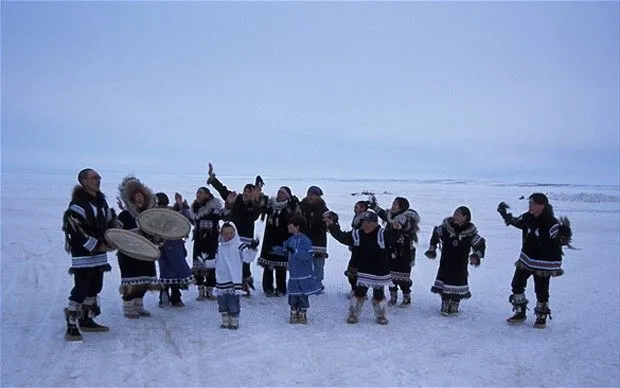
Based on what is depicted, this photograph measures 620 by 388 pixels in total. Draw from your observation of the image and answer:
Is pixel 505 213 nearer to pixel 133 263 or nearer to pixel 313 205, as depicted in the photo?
pixel 313 205

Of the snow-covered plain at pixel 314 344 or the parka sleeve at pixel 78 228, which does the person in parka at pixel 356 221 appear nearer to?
the snow-covered plain at pixel 314 344

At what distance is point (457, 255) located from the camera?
7820 millimetres

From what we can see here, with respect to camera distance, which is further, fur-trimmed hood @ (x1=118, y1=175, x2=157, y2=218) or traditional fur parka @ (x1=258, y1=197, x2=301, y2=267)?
traditional fur parka @ (x1=258, y1=197, x2=301, y2=267)

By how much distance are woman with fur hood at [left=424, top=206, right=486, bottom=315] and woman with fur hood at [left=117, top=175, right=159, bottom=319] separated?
4.64 m

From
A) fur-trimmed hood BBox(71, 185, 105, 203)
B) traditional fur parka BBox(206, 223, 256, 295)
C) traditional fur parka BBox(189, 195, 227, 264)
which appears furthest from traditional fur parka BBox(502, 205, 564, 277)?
fur-trimmed hood BBox(71, 185, 105, 203)

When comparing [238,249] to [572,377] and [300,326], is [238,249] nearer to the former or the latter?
[300,326]

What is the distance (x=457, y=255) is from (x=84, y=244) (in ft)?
18.5

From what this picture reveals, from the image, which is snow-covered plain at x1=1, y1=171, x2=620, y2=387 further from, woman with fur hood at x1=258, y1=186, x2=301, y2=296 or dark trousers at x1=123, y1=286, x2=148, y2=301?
woman with fur hood at x1=258, y1=186, x2=301, y2=296

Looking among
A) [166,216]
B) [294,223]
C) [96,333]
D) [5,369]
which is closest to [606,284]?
[294,223]

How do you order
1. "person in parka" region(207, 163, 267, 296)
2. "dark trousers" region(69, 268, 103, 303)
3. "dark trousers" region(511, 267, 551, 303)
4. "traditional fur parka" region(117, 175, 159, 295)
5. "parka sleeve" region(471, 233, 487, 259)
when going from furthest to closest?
"person in parka" region(207, 163, 267, 296) < "parka sleeve" region(471, 233, 487, 259) < "dark trousers" region(511, 267, 551, 303) < "traditional fur parka" region(117, 175, 159, 295) < "dark trousers" region(69, 268, 103, 303)


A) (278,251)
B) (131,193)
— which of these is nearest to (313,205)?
(278,251)

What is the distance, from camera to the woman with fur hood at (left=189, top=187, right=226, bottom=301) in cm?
840

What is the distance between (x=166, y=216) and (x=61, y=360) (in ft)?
7.49

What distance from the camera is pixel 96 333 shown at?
6.56m
